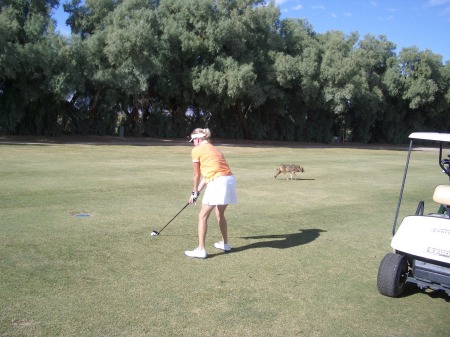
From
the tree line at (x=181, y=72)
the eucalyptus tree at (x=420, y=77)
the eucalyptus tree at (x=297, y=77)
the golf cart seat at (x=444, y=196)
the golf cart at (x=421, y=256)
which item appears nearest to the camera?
the golf cart at (x=421, y=256)

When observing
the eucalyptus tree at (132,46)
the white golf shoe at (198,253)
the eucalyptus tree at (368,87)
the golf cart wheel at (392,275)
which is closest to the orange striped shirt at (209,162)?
the white golf shoe at (198,253)

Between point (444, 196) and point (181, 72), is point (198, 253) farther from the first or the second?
point (181, 72)

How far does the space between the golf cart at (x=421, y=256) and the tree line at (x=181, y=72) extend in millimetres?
27229

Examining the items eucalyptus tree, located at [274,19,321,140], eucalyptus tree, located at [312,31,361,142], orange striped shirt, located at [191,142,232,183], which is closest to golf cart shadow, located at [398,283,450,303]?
orange striped shirt, located at [191,142,232,183]

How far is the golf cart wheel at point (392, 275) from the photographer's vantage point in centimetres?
564

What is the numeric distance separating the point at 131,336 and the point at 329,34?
Result: 4363cm

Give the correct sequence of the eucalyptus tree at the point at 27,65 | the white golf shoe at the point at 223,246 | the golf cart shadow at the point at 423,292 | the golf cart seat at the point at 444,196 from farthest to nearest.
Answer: the eucalyptus tree at the point at 27,65 → the white golf shoe at the point at 223,246 → the golf cart shadow at the point at 423,292 → the golf cart seat at the point at 444,196

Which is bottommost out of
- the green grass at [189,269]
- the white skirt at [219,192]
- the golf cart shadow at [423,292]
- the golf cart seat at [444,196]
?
the golf cart shadow at [423,292]

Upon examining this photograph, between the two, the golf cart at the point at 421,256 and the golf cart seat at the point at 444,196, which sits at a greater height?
the golf cart seat at the point at 444,196

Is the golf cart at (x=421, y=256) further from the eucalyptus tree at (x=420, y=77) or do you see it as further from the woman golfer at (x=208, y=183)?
the eucalyptus tree at (x=420, y=77)

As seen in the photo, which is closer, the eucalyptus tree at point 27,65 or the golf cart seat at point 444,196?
the golf cart seat at point 444,196

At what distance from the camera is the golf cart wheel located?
5.64 meters

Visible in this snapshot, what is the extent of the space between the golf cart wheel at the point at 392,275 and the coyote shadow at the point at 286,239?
7.26 ft

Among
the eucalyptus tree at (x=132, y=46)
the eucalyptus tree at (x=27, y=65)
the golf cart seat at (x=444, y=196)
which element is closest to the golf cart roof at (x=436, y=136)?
the golf cart seat at (x=444, y=196)
